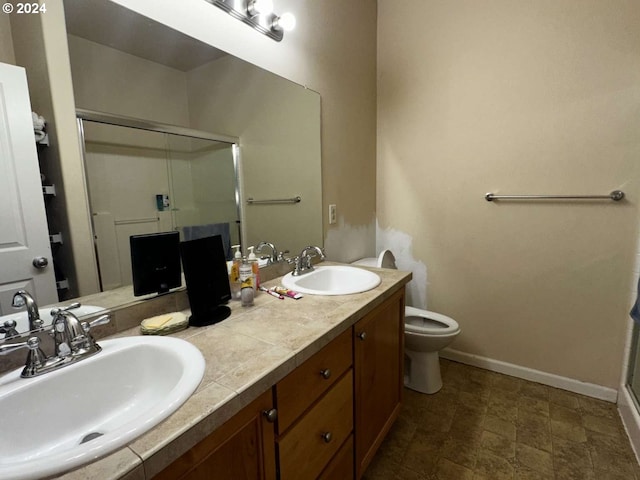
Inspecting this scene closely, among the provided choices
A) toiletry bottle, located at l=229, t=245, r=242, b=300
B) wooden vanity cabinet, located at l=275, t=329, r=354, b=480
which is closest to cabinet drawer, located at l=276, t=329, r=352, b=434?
wooden vanity cabinet, located at l=275, t=329, r=354, b=480

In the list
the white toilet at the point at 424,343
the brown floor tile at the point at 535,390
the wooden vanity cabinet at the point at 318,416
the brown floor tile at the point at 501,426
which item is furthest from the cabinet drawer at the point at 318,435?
the brown floor tile at the point at 535,390

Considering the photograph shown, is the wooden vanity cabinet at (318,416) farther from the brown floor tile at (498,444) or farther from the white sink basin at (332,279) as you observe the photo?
the brown floor tile at (498,444)

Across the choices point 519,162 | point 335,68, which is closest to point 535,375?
point 519,162

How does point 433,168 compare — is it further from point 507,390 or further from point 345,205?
point 507,390

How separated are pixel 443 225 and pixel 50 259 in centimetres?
203

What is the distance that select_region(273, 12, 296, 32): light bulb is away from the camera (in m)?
1.40

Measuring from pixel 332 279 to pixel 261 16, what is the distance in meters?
1.24

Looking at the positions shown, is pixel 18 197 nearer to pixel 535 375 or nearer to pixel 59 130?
pixel 59 130

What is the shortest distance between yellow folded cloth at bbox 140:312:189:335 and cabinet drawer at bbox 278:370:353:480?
43 cm

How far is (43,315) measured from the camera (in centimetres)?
83

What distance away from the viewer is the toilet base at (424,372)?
1893 millimetres

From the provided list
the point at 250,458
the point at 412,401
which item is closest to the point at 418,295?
the point at 412,401

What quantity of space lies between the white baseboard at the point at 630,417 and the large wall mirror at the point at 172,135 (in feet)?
5.94

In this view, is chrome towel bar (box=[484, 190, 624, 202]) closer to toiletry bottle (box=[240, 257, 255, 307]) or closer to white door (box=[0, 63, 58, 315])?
toiletry bottle (box=[240, 257, 255, 307])
